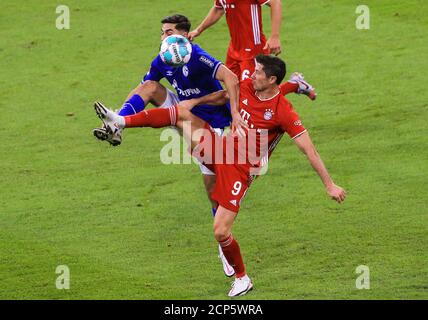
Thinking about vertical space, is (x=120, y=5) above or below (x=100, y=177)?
above

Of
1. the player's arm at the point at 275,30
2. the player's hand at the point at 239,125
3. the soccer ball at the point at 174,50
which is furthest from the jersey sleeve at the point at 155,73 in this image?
the player's hand at the point at 239,125

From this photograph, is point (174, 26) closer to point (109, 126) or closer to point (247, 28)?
point (247, 28)

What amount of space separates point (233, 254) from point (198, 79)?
2.44m

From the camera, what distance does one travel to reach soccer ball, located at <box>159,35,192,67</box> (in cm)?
1430

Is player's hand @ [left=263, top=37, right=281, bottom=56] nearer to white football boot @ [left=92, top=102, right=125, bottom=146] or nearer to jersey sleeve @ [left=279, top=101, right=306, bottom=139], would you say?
jersey sleeve @ [left=279, top=101, right=306, bottom=139]

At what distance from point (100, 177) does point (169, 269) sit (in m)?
3.96

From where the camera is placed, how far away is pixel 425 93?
69.6ft

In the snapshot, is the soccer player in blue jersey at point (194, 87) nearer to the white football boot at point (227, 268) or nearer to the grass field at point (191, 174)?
the white football boot at point (227, 268)

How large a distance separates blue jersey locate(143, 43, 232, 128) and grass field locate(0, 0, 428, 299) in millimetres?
1807

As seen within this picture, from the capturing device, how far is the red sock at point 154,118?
14.1m

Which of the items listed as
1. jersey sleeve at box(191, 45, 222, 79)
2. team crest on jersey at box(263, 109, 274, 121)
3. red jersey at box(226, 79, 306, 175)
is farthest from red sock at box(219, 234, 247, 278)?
jersey sleeve at box(191, 45, 222, 79)

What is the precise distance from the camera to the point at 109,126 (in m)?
13.8

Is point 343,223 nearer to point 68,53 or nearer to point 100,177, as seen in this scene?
point 100,177
